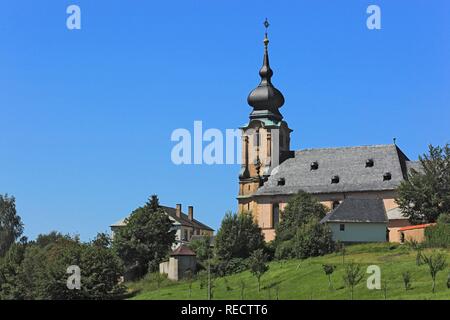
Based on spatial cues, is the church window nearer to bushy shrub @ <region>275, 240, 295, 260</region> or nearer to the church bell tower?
the church bell tower

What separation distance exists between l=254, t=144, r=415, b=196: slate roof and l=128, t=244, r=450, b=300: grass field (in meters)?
16.9

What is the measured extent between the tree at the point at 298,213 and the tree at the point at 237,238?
2.73 meters

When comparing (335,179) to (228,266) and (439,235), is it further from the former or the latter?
(439,235)

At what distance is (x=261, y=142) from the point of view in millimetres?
100938

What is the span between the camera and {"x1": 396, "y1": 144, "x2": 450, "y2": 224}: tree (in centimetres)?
8044

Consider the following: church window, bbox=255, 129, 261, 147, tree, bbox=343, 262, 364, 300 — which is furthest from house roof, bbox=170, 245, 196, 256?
tree, bbox=343, 262, 364, 300

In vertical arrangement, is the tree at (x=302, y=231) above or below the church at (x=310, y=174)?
below

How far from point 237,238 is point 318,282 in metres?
21.2

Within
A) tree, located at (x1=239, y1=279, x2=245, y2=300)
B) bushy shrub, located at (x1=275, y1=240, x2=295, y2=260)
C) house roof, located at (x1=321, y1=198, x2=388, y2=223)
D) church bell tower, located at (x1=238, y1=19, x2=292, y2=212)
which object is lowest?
tree, located at (x1=239, y1=279, x2=245, y2=300)

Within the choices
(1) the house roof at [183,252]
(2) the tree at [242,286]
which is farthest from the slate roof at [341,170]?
(2) the tree at [242,286]

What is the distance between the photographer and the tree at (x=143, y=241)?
86.3 metres

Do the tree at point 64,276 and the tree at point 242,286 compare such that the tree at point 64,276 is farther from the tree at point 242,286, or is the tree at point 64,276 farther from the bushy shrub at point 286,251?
the bushy shrub at point 286,251
